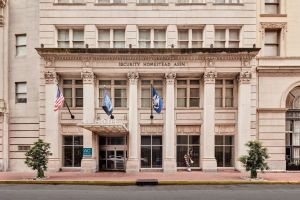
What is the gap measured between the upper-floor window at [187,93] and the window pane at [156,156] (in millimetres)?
4495

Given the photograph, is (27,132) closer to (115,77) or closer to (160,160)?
(115,77)

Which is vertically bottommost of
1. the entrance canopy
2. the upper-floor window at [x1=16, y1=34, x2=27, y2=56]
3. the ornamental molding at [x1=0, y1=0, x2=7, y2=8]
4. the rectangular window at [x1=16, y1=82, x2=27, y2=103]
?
the entrance canopy

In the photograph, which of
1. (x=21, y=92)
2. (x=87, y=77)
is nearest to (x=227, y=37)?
(x=87, y=77)

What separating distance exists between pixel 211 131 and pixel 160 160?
5.36 meters

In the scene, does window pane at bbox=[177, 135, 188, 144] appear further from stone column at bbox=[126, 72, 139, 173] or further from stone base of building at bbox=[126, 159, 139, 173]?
stone base of building at bbox=[126, 159, 139, 173]

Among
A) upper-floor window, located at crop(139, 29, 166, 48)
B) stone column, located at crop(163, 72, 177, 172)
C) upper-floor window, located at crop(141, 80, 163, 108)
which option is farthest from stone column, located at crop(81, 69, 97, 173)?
stone column, located at crop(163, 72, 177, 172)

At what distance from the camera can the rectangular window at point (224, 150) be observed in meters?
30.0

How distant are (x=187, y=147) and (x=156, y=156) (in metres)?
2.97

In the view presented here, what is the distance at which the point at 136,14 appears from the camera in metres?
29.6

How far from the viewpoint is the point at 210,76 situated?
2914 centimetres

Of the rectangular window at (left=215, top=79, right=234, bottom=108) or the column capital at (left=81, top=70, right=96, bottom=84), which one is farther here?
the rectangular window at (left=215, top=79, right=234, bottom=108)

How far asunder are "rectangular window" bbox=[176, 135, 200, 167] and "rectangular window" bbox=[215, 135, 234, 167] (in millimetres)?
1748

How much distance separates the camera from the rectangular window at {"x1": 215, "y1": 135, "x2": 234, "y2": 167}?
98.4 feet

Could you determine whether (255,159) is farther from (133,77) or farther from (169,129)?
(133,77)
